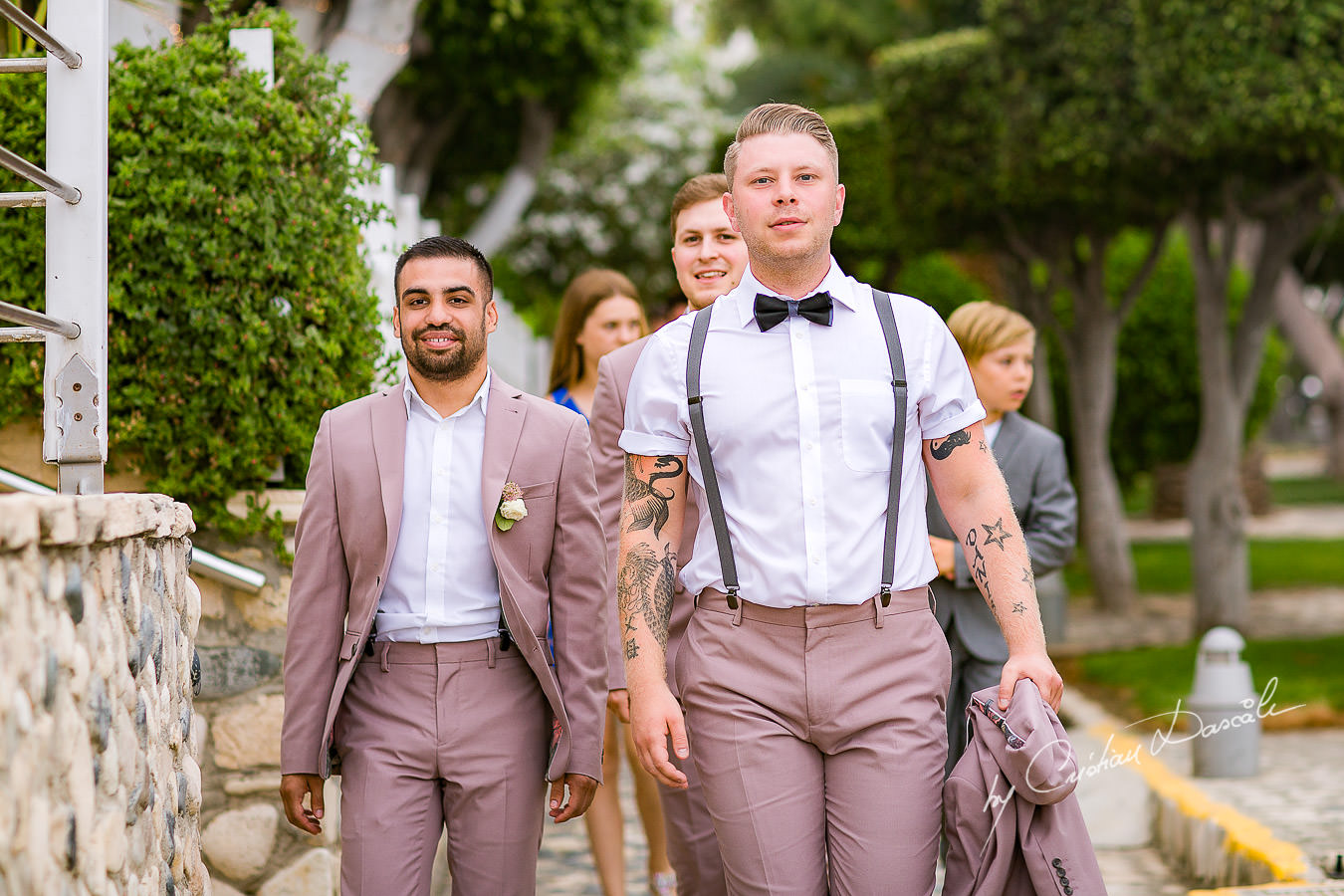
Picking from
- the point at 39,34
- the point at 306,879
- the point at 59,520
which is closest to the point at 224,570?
the point at 306,879

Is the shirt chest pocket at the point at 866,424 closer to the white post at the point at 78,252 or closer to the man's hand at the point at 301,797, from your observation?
the man's hand at the point at 301,797

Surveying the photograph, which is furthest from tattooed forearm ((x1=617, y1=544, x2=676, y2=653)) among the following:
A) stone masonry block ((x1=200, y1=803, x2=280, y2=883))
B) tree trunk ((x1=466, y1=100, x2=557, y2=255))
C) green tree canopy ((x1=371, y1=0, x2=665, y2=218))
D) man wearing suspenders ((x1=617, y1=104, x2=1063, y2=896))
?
tree trunk ((x1=466, y1=100, x2=557, y2=255))

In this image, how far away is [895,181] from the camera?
1616 centimetres

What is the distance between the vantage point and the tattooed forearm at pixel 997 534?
10.7ft

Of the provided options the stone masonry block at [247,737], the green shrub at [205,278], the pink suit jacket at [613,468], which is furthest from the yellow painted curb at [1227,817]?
the green shrub at [205,278]

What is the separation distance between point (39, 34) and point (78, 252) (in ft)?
1.82

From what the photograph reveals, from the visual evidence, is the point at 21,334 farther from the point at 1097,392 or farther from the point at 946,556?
the point at 1097,392

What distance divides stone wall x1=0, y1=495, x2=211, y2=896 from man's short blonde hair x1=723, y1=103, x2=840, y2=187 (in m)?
1.55

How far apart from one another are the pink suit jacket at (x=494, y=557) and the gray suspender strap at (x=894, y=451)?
86 cm

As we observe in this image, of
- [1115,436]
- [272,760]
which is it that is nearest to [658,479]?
[272,760]

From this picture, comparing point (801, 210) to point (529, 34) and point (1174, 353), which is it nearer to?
point (529, 34)

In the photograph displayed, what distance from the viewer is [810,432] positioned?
3.20m

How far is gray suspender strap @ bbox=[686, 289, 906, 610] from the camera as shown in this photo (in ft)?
10.5

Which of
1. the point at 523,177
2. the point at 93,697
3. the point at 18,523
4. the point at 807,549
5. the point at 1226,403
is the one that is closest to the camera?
Result: the point at 18,523
